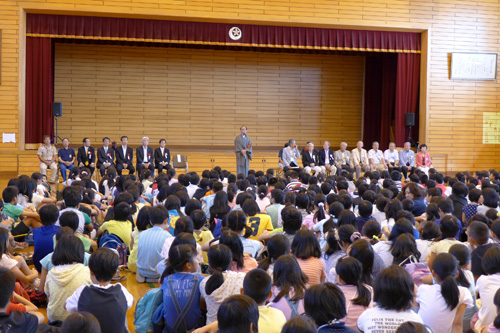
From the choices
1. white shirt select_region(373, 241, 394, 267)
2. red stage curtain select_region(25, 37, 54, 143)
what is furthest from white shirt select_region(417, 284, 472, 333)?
red stage curtain select_region(25, 37, 54, 143)

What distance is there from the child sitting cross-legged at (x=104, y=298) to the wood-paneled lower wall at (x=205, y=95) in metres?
13.0

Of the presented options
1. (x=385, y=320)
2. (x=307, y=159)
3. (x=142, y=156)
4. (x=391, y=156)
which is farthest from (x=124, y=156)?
(x=385, y=320)

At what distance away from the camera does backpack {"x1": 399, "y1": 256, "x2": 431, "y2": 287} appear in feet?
12.4

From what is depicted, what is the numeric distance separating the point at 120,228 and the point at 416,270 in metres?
3.03

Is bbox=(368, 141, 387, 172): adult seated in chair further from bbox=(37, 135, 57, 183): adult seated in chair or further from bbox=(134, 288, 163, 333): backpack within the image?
bbox=(134, 288, 163, 333): backpack

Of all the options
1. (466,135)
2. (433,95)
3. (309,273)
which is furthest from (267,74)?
(309,273)

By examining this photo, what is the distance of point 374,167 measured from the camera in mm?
13383

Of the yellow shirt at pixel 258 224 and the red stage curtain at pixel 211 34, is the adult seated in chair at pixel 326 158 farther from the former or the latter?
the yellow shirt at pixel 258 224

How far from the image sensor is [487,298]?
3.39 metres

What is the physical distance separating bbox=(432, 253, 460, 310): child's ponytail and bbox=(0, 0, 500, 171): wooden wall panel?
1101 centimetres

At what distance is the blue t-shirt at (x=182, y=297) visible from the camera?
11.4 ft

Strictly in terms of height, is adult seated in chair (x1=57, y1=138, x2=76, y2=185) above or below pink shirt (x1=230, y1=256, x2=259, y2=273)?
above

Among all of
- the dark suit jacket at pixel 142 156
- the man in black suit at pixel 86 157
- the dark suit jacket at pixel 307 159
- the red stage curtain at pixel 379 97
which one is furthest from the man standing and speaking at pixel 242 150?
the red stage curtain at pixel 379 97

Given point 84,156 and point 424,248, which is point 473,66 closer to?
point 84,156
